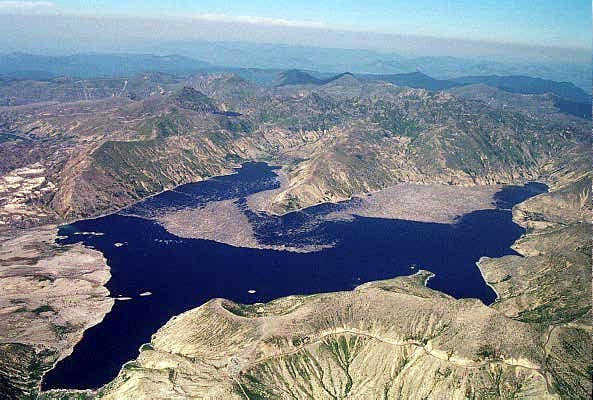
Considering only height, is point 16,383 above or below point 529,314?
below

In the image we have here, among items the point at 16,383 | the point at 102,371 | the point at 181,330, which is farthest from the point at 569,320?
the point at 16,383

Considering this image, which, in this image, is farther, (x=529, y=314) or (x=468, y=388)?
(x=529, y=314)

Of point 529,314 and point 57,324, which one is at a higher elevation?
point 529,314

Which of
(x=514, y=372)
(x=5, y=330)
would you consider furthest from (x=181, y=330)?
(x=514, y=372)

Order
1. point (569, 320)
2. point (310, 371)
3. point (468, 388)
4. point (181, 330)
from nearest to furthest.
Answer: point (468, 388) < point (310, 371) < point (569, 320) < point (181, 330)

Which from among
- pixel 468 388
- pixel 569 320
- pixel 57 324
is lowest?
pixel 57 324

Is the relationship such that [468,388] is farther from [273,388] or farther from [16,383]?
[16,383]

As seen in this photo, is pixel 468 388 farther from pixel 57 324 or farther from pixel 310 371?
pixel 57 324

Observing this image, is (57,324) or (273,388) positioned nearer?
(273,388)

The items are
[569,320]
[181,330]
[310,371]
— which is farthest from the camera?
[181,330]
